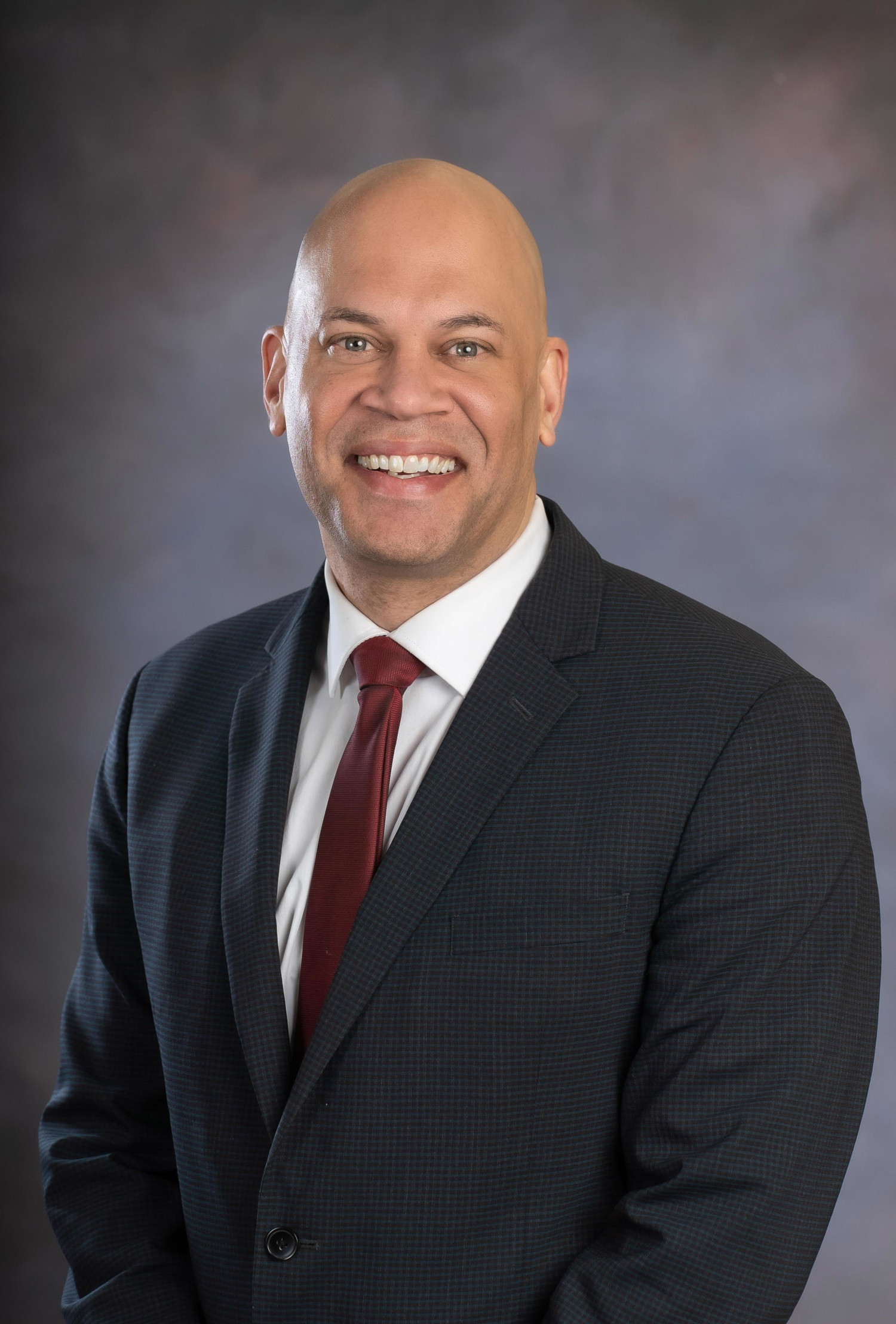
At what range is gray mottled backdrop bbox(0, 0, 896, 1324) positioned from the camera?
3.69m

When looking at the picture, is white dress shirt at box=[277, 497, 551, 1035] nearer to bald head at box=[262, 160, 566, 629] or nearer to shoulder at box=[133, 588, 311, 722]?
bald head at box=[262, 160, 566, 629]

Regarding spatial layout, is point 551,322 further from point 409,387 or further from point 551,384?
point 409,387

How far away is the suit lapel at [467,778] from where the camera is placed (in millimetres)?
1868

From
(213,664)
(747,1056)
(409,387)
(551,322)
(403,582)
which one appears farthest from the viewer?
(551,322)

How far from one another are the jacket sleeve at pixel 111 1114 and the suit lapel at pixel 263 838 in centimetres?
30

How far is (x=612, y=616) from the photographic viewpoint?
2.11 m

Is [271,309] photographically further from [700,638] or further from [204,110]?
[700,638]

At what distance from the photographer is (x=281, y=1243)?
188 centimetres

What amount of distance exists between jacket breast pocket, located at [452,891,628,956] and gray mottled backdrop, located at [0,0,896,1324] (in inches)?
81.5

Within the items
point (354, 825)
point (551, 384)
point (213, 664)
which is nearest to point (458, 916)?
point (354, 825)

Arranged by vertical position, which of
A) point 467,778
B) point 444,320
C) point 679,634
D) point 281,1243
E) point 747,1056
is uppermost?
point 444,320

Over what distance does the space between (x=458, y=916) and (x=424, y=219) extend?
42.4 inches

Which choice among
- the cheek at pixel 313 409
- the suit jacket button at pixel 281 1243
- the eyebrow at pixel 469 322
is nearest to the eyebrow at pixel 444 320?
the eyebrow at pixel 469 322

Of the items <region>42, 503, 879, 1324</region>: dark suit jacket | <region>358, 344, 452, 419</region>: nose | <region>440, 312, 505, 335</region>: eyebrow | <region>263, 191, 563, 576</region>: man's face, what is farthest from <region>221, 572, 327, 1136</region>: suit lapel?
<region>440, 312, 505, 335</region>: eyebrow
